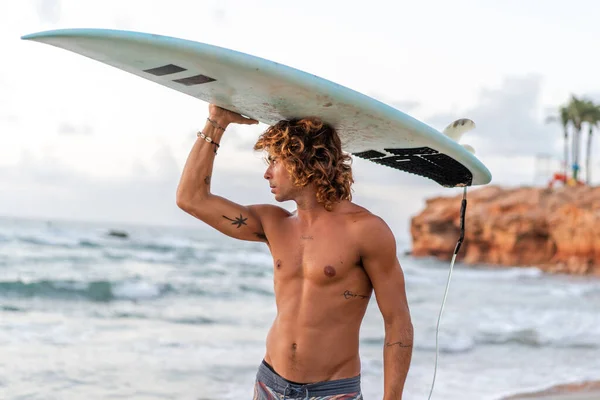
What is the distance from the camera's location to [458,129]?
2.72 metres

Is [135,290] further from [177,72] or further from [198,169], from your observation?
[177,72]

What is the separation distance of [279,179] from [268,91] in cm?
31

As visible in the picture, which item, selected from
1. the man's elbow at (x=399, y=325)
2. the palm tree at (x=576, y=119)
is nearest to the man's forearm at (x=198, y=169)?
the man's elbow at (x=399, y=325)

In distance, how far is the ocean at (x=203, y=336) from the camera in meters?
6.84

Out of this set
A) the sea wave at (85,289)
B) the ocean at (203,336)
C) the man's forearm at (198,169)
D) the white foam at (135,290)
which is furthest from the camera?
the white foam at (135,290)

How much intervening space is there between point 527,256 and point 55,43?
36427mm

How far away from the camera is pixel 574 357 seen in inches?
350

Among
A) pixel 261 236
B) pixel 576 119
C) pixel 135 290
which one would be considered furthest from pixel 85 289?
pixel 576 119

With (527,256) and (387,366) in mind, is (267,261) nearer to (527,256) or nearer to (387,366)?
(527,256)

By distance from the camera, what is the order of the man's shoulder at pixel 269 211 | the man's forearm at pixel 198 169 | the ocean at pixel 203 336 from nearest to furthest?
the man's forearm at pixel 198 169 → the man's shoulder at pixel 269 211 → the ocean at pixel 203 336

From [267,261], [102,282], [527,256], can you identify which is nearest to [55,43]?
[102,282]

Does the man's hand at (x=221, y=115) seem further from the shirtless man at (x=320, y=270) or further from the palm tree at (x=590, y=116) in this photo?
the palm tree at (x=590, y=116)

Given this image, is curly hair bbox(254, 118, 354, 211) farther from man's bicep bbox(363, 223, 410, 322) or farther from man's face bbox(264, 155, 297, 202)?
man's bicep bbox(363, 223, 410, 322)

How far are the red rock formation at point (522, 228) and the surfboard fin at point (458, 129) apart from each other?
31.1 meters
